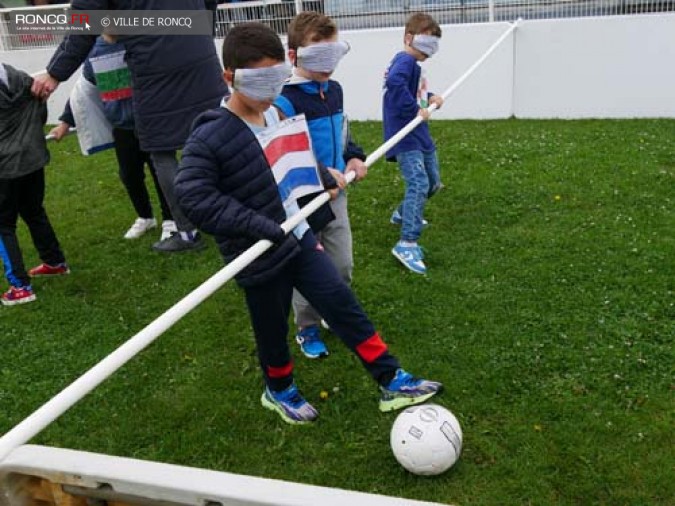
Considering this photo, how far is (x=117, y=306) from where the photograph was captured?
4.69 metres

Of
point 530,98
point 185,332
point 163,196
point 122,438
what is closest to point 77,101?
point 163,196

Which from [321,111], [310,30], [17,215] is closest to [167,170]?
[17,215]

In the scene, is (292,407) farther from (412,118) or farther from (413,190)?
(412,118)

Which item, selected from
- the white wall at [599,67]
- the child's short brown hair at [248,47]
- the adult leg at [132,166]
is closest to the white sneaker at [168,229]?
the adult leg at [132,166]

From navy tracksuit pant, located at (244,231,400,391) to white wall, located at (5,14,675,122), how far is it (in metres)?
5.98

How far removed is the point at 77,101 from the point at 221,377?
2601 millimetres

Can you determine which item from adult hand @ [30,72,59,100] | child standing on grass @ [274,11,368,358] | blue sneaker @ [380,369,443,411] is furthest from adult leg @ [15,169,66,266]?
blue sneaker @ [380,369,443,411]

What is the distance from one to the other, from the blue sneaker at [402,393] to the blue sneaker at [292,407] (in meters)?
0.34

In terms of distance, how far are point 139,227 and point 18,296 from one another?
1.30 meters

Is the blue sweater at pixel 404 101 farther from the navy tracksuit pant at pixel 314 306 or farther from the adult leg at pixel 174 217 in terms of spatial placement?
the navy tracksuit pant at pixel 314 306

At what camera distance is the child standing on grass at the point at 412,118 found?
4.58 m

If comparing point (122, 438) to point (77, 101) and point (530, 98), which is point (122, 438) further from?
point (530, 98)

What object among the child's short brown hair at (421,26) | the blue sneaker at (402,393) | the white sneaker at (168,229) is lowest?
the white sneaker at (168,229)

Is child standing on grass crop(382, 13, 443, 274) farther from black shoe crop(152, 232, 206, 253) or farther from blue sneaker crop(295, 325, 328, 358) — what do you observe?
black shoe crop(152, 232, 206, 253)
